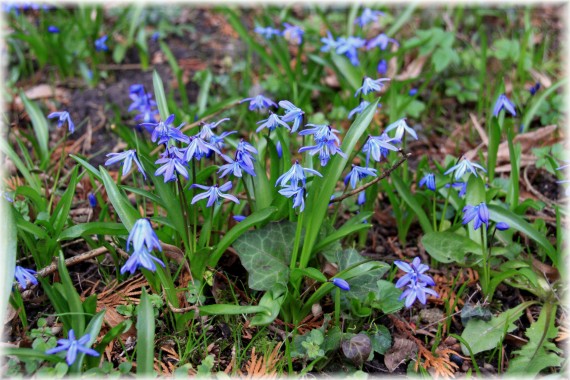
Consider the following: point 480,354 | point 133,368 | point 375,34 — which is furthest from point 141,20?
point 480,354

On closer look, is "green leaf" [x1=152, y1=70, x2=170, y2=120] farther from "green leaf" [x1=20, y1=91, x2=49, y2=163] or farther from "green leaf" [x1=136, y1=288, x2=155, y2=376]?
"green leaf" [x1=136, y1=288, x2=155, y2=376]

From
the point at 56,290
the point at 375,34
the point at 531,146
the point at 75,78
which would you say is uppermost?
the point at 375,34

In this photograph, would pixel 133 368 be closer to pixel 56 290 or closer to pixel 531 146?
pixel 56 290

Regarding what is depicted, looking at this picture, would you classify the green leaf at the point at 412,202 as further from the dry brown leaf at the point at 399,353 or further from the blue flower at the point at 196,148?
the blue flower at the point at 196,148

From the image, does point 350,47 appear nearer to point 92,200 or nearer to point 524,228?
point 524,228

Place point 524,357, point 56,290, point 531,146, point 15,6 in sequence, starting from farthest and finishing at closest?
point 15,6, point 531,146, point 524,357, point 56,290

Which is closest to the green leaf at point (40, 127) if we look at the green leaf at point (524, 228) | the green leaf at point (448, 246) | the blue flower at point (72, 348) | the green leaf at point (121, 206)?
the green leaf at point (121, 206)

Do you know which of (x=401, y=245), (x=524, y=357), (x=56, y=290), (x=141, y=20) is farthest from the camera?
(x=141, y=20)
